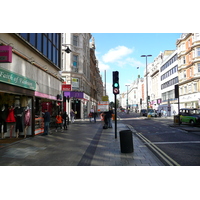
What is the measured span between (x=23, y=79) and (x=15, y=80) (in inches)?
39.2

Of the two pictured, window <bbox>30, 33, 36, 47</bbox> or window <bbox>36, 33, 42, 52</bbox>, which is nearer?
window <bbox>30, 33, 36, 47</bbox>

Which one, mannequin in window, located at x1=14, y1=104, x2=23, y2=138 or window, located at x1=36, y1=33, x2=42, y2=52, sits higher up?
window, located at x1=36, y1=33, x2=42, y2=52

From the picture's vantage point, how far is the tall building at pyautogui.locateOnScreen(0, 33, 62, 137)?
9.10 m

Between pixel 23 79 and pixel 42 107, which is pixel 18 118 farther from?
pixel 42 107

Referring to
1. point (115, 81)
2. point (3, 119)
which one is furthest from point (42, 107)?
point (115, 81)

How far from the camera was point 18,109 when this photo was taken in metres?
11.1

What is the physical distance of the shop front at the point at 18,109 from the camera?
10.5m

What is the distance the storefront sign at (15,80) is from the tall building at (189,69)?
108ft

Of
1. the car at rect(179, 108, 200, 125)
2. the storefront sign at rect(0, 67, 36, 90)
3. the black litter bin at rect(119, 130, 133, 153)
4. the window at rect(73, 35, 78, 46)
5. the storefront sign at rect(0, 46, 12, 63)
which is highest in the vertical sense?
the window at rect(73, 35, 78, 46)

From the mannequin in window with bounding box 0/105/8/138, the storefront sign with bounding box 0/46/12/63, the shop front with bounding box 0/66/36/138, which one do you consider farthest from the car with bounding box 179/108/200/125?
the storefront sign with bounding box 0/46/12/63

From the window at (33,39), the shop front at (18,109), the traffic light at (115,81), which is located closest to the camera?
the shop front at (18,109)

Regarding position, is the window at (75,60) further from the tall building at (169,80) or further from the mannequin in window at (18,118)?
the tall building at (169,80)

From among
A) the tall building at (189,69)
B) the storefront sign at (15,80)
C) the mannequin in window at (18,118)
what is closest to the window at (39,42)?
the storefront sign at (15,80)

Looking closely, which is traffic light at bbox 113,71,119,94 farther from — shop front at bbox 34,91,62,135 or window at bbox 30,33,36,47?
window at bbox 30,33,36,47
